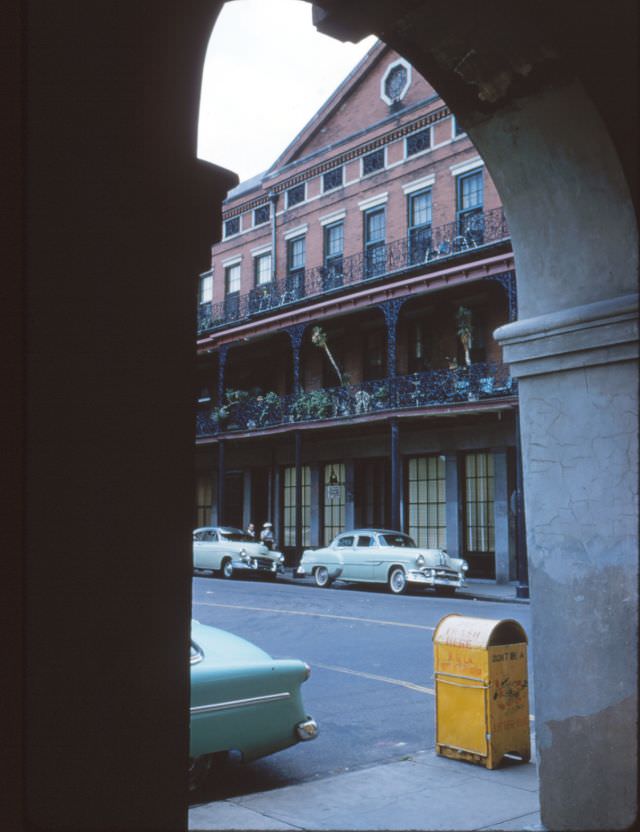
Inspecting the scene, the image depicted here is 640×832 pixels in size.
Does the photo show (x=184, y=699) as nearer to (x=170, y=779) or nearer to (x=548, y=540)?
(x=170, y=779)

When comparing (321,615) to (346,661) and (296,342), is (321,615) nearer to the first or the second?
(346,661)

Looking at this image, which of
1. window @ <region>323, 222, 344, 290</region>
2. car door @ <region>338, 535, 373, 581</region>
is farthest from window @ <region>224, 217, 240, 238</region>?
car door @ <region>338, 535, 373, 581</region>

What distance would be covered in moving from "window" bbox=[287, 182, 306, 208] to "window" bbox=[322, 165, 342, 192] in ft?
3.50

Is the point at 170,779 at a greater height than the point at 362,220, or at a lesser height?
lesser

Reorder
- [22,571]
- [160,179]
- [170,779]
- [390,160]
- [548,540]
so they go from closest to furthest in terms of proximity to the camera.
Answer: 1. [22,571]
2. [170,779]
3. [160,179]
4. [548,540]
5. [390,160]

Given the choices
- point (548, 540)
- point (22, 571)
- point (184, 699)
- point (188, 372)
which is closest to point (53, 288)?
point (188, 372)

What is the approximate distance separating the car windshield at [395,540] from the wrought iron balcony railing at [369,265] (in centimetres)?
752

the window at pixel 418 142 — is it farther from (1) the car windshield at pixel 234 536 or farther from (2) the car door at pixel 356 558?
(1) the car windshield at pixel 234 536

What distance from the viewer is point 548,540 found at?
404 cm

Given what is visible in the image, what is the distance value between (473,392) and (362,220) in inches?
340

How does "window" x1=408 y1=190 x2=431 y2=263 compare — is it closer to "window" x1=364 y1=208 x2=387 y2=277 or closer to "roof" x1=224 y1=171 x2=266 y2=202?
"window" x1=364 y1=208 x2=387 y2=277

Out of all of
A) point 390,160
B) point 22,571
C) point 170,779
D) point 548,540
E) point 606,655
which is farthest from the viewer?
point 390,160

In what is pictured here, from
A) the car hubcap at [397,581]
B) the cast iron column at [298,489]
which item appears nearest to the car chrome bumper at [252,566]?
the cast iron column at [298,489]

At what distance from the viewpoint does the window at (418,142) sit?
2489 centimetres
